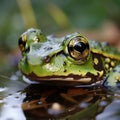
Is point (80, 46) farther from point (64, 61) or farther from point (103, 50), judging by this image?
point (103, 50)

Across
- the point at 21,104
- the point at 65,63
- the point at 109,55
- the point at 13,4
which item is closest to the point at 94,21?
the point at 13,4

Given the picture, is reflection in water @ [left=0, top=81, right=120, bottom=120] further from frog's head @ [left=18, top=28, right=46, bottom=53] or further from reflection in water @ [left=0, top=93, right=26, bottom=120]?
frog's head @ [left=18, top=28, right=46, bottom=53]

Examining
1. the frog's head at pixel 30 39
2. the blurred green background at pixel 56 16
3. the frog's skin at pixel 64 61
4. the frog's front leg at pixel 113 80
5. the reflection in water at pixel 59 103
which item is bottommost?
the reflection in water at pixel 59 103

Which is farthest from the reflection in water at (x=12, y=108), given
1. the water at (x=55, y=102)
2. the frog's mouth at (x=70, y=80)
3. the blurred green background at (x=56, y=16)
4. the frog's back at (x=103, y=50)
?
the blurred green background at (x=56, y=16)

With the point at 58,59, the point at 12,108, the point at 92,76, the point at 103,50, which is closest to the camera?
the point at 12,108

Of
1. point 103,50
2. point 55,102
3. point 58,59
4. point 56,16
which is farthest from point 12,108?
point 56,16

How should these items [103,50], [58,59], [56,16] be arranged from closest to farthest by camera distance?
1. [58,59]
2. [103,50]
3. [56,16]

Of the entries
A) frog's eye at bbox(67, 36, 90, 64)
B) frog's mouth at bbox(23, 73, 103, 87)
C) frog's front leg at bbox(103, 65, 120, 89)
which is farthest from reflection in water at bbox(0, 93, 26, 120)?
frog's front leg at bbox(103, 65, 120, 89)

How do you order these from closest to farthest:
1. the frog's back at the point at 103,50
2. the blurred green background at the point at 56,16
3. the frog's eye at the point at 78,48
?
1. the frog's eye at the point at 78,48
2. the frog's back at the point at 103,50
3. the blurred green background at the point at 56,16

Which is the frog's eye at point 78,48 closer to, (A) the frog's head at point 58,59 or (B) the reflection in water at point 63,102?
(A) the frog's head at point 58,59
